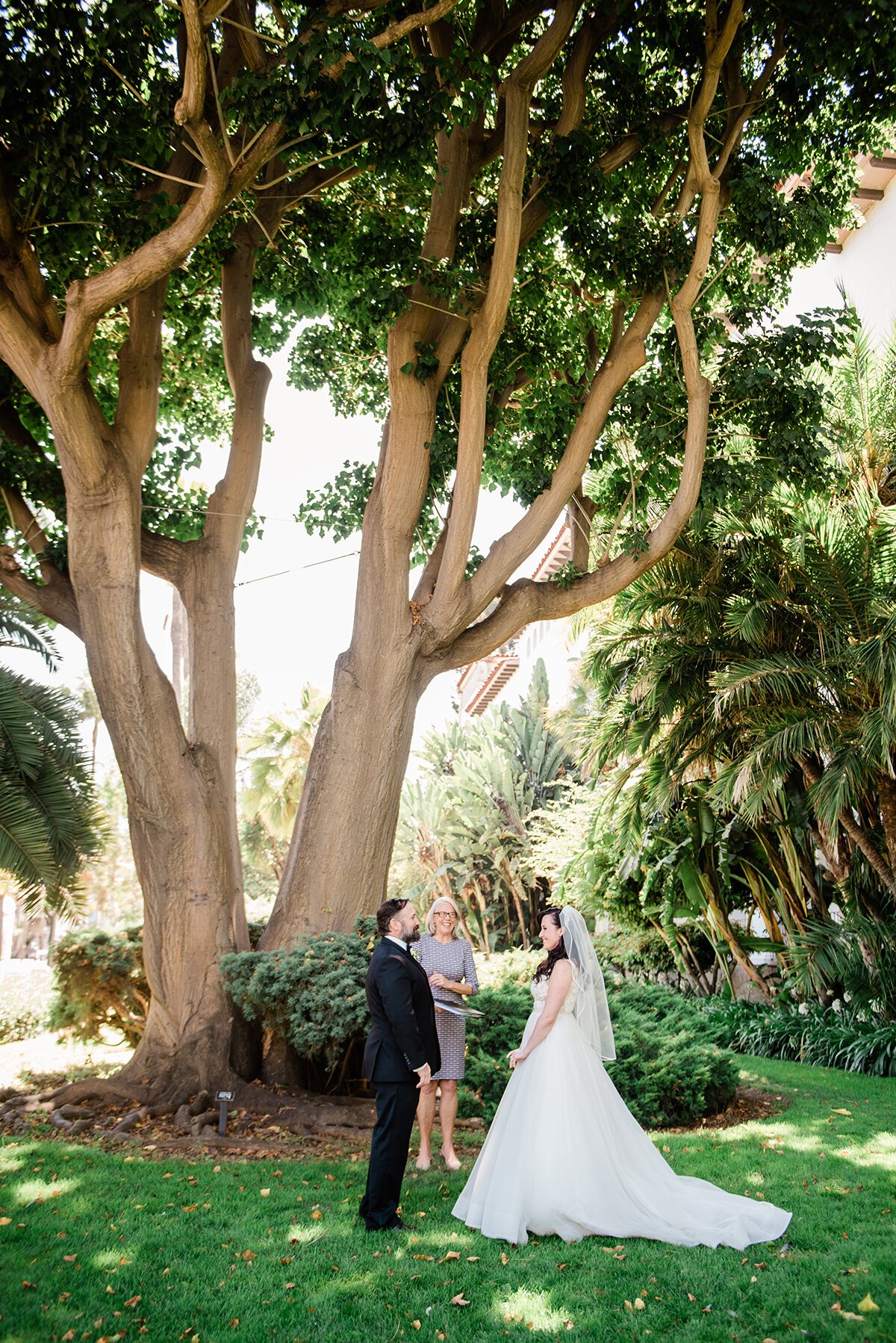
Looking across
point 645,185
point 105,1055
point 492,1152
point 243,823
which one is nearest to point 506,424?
point 645,185

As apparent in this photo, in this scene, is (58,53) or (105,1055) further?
(105,1055)

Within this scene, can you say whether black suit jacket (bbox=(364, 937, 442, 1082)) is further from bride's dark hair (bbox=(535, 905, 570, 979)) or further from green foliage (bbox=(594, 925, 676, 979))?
green foliage (bbox=(594, 925, 676, 979))

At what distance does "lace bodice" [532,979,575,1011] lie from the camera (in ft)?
19.4

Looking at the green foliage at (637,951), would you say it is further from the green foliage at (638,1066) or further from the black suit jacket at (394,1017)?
the black suit jacket at (394,1017)

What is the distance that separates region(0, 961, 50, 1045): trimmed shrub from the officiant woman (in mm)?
10507

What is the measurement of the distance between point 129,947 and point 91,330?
21.0 ft

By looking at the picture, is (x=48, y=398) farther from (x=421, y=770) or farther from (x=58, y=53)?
(x=421, y=770)

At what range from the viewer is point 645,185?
10.9 m

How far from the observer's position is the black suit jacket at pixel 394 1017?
5586mm

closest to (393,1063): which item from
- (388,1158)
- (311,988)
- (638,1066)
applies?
(388,1158)

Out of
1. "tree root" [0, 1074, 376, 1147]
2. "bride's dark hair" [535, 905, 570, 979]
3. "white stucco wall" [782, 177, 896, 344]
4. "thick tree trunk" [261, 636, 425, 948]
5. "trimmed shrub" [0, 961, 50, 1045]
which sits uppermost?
"white stucco wall" [782, 177, 896, 344]

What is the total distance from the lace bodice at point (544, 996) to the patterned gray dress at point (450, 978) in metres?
0.93

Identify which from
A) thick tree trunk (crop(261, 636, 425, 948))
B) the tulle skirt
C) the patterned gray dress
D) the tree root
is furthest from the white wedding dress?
thick tree trunk (crop(261, 636, 425, 948))

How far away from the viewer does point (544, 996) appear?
6.11 m
